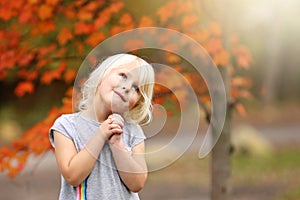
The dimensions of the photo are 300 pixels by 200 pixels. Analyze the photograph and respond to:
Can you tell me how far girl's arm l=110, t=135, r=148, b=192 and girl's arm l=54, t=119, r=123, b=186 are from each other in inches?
1.4

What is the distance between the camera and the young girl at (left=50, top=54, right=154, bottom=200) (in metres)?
2.65

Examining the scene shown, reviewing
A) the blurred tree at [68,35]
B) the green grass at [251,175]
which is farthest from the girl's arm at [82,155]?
the green grass at [251,175]

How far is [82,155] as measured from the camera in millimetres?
2648

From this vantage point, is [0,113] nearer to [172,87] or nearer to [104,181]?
[172,87]

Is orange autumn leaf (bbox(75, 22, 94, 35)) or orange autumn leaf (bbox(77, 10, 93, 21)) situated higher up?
orange autumn leaf (bbox(77, 10, 93, 21))

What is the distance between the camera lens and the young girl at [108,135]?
265 cm

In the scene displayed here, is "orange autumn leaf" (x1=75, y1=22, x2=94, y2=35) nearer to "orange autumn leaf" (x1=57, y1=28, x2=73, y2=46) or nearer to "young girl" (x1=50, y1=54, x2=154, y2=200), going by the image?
"orange autumn leaf" (x1=57, y1=28, x2=73, y2=46)

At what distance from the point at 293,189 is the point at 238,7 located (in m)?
5.22

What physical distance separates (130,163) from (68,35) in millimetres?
2239

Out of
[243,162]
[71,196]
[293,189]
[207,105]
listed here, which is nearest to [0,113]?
[243,162]

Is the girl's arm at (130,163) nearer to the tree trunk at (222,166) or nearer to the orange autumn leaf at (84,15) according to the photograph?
the orange autumn leaf at (84,15)

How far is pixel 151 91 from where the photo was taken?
9.04 ft

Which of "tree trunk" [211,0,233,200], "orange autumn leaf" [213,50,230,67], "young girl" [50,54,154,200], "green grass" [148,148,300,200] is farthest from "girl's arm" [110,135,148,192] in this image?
"green grass" [148,148,300,200]

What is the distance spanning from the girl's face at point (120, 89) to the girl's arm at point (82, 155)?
8 cm
